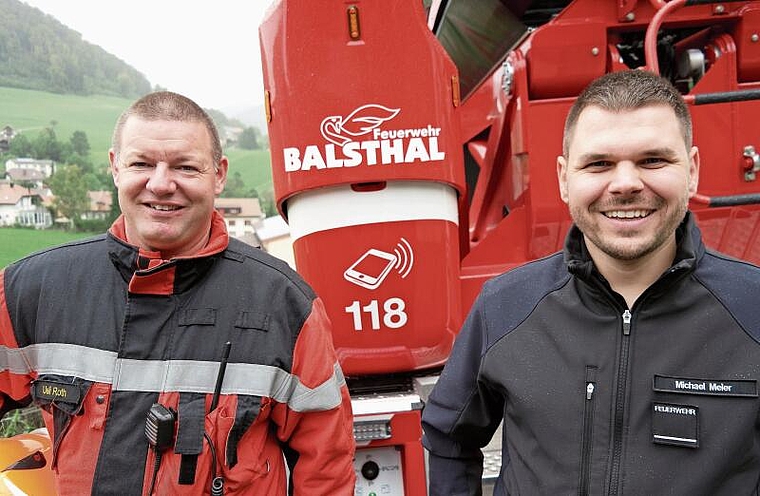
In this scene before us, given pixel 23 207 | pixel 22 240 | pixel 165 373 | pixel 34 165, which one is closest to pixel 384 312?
pixel 165 373

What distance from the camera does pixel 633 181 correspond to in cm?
117

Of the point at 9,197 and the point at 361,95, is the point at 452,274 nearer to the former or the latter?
the point at 361,95

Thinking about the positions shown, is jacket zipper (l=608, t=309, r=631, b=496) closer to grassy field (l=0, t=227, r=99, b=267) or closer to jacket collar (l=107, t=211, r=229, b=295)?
jacket collar (l=107, t=211, r=229, b=295)

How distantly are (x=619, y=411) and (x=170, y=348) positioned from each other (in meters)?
0.87

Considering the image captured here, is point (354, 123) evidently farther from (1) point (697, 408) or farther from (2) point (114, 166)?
(1) point (697, 408)

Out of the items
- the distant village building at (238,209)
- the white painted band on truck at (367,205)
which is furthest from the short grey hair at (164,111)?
the distant village building at (238,209)

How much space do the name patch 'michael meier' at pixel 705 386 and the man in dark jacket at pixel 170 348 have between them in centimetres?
67

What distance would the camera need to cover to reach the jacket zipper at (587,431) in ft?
3.77

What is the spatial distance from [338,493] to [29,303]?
2.57ft

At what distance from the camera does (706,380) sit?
1.14 m

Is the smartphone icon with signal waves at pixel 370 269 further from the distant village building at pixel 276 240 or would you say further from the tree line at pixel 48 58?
the distant village building at pixel 276 240

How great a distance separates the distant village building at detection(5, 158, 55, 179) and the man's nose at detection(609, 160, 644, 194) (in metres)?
3.98

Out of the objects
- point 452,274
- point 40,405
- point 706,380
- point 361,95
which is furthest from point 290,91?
point 706,380

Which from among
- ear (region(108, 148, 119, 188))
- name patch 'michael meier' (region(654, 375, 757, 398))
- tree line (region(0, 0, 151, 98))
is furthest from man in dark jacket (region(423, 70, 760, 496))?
tree line (region(0, 0, 151, 98))
